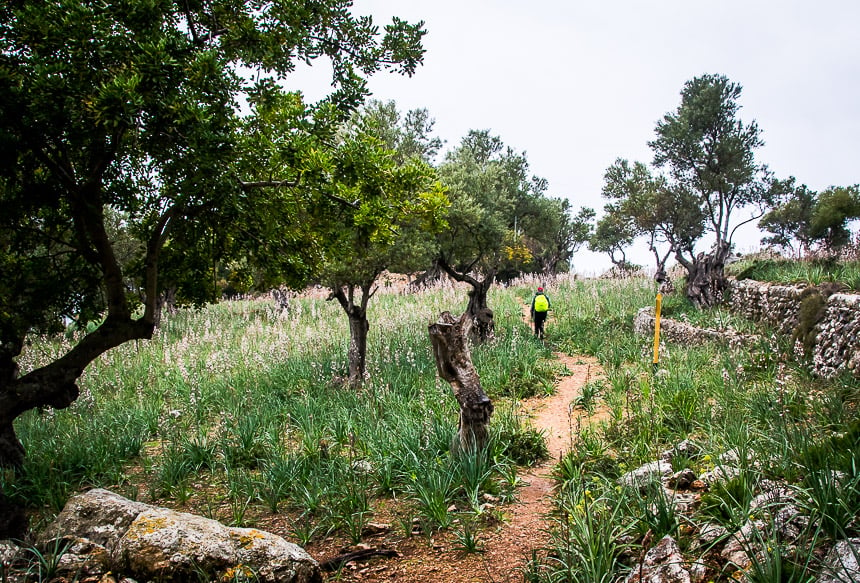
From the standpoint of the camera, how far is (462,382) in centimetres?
589

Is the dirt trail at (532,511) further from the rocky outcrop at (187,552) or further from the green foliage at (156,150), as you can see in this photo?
the green foliage at (156,150)

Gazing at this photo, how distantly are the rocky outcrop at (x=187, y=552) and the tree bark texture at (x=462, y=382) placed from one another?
249cm

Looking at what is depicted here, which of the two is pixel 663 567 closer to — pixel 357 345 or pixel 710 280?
pixel 357 345

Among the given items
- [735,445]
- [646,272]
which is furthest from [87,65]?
[646,272]

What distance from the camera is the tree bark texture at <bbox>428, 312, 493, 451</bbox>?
5766 mm

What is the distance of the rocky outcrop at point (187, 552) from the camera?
11.2 feet

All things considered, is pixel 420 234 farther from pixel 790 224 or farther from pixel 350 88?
pixel 790 224

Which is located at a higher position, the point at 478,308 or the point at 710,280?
the point at 710,280

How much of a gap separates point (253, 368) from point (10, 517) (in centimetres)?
731

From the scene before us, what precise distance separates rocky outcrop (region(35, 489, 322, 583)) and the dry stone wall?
26.8 feet

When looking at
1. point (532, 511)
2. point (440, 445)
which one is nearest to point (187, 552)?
point (532, 511)

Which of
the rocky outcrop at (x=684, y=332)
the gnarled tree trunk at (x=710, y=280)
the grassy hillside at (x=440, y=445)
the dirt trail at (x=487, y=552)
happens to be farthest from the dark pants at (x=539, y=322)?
the dirt trail at (x=487, y=552)

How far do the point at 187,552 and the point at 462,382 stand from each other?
3343 millimetres

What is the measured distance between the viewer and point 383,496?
5.48 m
